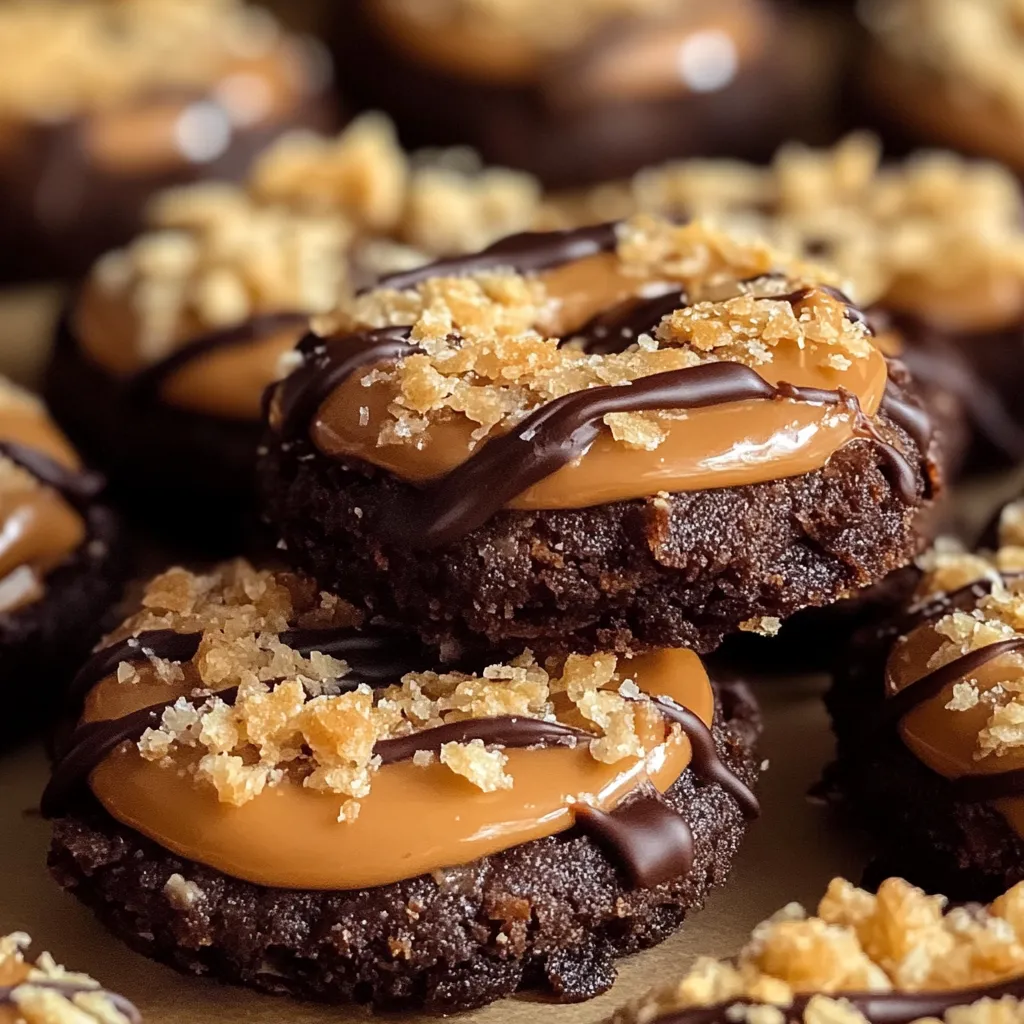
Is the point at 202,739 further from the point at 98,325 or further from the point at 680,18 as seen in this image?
the point at 680,18

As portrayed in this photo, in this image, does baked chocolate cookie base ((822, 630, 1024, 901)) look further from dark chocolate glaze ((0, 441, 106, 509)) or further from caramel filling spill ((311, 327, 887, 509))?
dark chocolate glaze ((0, 441, 106, 509))

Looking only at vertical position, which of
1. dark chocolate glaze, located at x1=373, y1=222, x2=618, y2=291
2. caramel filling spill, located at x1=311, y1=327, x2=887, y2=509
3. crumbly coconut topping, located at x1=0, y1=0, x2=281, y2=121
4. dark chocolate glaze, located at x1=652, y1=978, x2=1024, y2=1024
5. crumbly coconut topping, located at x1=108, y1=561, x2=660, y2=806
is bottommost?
dark chocolate glaze, located at x1=652, y1=978, x2=1024, y2=1024

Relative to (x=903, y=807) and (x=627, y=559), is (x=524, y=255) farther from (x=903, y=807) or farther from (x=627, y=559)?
(x=903, y=807)

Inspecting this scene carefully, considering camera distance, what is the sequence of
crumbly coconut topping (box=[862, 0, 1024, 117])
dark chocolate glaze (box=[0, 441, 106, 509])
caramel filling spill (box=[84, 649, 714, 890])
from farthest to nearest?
crumbly coconut topping (box=[862, 0, 1024, 117])
dark chocolate glaze (box=[0, 441, 106, 509])
caramel filling spill (box=[84, 649, 714, 890])

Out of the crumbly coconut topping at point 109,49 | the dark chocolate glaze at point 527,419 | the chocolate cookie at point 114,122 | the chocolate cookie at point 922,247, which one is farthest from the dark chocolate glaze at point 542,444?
the crumbly coconut topping at point 109,49

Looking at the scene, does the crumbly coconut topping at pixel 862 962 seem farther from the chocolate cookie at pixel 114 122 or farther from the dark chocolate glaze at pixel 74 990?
the chocolate cookie at pixel 114 122

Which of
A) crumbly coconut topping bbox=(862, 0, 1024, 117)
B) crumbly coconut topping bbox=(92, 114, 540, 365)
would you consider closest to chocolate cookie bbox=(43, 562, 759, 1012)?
crumbly coconut topping bbox=(92, 114, 540, 365)

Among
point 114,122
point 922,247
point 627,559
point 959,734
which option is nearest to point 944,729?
point 959,734
